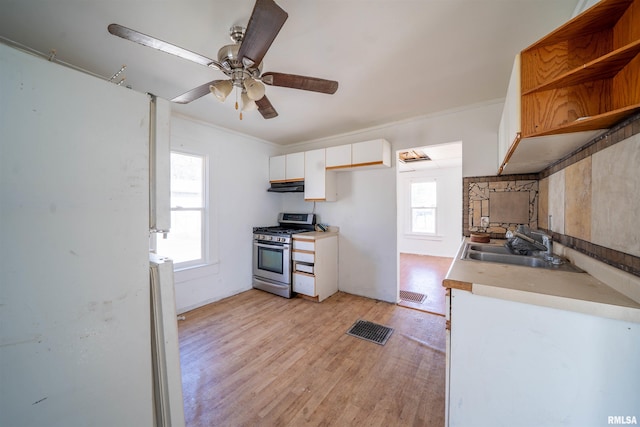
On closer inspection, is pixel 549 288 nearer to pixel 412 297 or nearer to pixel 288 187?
pixel 412 297

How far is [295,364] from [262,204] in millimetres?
2664

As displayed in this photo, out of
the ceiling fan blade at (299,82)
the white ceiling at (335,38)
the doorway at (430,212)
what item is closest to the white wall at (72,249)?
the ceiling fan blade at (299,82)

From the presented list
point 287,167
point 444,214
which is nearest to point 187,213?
point 287,167

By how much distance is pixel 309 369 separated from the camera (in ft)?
6.43

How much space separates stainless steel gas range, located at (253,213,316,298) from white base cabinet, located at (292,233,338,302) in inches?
4.7

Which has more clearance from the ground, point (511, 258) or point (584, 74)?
point (584, 74)

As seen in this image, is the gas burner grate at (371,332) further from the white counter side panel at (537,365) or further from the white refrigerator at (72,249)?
the white refrigerator at (72,249)

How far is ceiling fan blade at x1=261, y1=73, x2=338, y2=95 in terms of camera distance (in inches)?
61.7

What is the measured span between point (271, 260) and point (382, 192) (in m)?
1.99

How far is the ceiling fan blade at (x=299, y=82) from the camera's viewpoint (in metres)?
1.57

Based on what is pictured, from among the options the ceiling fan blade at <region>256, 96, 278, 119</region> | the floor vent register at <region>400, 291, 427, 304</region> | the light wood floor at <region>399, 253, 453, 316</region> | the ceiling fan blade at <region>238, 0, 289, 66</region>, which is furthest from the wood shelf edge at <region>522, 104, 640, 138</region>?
the floor vent register at <region>400, 291, 427, 304</region>

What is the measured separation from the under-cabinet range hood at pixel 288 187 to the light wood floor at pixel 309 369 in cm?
186

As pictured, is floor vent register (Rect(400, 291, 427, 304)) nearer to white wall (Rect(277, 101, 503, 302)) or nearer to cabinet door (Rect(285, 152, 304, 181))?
white wall (Rect(277, 101, 503, 302))

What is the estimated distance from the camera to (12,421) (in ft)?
2.34
